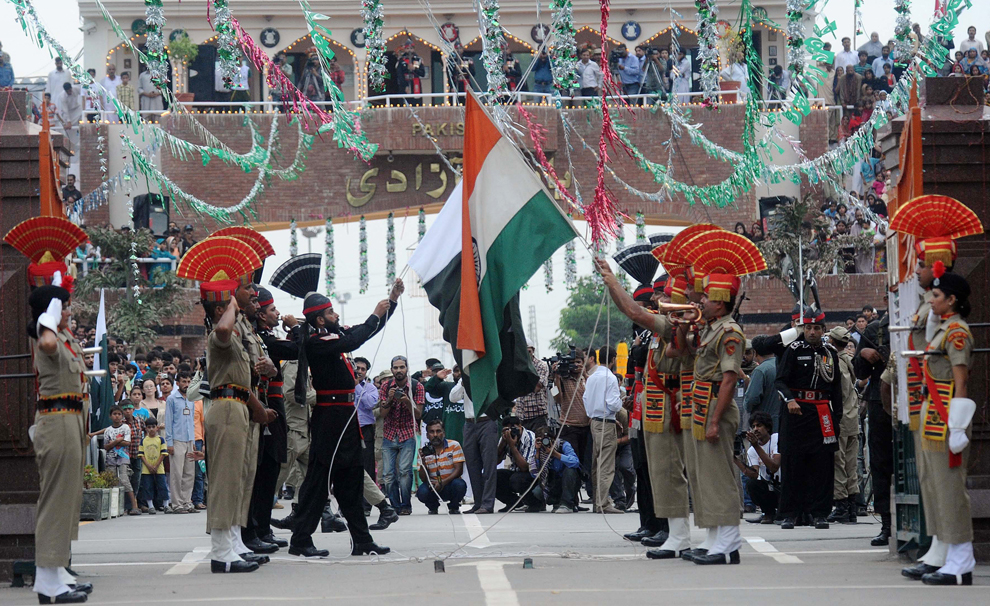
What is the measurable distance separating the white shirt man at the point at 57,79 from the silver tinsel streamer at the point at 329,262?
6596 mm

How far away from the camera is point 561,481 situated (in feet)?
49.9

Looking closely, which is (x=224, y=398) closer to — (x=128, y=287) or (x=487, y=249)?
(x=487, y=249)

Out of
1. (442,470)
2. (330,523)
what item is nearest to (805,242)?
(442,470)

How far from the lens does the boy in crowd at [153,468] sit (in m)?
16.2

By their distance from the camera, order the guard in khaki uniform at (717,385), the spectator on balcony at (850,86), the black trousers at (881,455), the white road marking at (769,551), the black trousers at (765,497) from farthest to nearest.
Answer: the spectator on balcony at (850,86) → the black trousers at (765,497) → the black trousers at (881,455) → the white road marking at (769,551) → the guard in khaki uniform at (717,385)

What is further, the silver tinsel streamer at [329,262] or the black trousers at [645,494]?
the silver tinsel streamer at [329,262]

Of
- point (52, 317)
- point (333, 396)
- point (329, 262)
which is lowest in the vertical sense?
point (333, 396)

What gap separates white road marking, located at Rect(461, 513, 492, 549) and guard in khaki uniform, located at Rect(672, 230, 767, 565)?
6.59 ft

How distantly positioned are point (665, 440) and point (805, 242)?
16.3 metres

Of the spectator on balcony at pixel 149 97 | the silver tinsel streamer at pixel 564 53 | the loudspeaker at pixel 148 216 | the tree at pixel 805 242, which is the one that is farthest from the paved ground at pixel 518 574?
the spectator on balcony at pixel 149 97

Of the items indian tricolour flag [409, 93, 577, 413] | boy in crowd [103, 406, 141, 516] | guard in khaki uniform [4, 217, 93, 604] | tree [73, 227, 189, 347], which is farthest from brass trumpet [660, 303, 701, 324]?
tree [73, 227, 189, 347]

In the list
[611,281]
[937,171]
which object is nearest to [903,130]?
[937,171]

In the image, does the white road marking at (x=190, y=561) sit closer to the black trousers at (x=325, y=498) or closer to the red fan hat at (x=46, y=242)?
the black trousers at (x=325, y=498)

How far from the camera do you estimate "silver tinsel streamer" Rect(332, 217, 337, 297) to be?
28.7 metres
